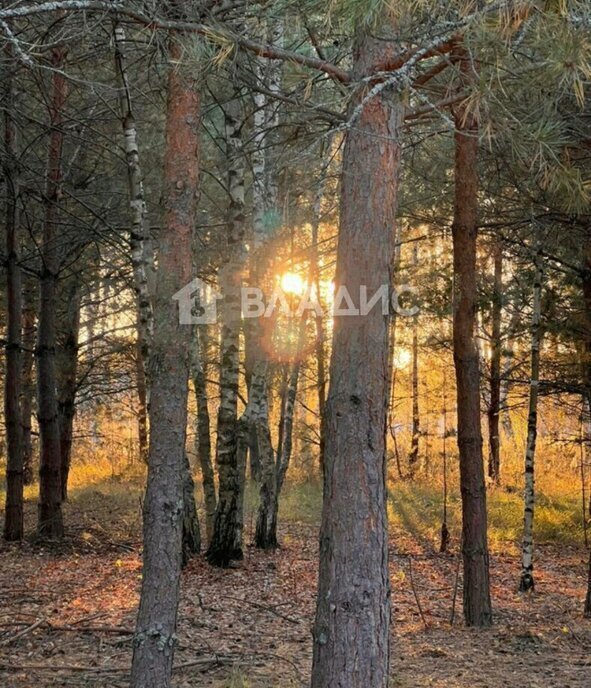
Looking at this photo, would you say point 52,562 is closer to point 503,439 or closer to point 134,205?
point 134,205

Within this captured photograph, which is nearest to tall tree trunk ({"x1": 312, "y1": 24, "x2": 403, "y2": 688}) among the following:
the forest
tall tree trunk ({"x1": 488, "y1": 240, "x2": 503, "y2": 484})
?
the forest

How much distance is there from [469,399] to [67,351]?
916 centimetres

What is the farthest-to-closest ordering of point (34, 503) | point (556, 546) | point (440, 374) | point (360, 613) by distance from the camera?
point (440, 374) → point (34, 503) → point (556, 546) → point (360, 613)

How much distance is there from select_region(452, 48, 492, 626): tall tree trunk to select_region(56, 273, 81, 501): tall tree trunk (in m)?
8.11

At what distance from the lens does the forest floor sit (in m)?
5.57

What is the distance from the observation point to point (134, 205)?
26.2 ft

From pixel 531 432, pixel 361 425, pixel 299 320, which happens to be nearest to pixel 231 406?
pixel 531 432

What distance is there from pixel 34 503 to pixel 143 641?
1100 centimetres

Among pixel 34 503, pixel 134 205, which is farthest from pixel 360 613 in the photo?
pixel 34 503

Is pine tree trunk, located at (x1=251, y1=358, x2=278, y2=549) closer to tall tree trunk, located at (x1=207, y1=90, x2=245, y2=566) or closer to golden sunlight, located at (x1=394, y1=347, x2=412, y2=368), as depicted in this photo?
tall tree trunk, located at (x1=207, y1=90, x2=245, y2=566)

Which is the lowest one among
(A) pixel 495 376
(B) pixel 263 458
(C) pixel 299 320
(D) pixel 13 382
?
(B) pixel 263 458

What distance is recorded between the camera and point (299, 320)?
16.4 meters

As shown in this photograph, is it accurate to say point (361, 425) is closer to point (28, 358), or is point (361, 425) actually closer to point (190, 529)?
point (190, 529)

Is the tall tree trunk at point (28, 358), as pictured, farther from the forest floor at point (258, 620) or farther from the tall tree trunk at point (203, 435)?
the tall tree trunk at point (203, 435)
